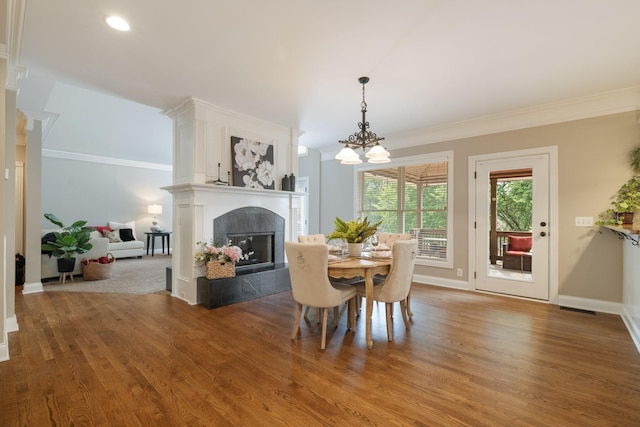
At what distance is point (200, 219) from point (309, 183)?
3.17 m

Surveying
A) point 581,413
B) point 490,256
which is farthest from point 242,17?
point 490,256

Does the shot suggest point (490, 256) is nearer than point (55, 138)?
Yes

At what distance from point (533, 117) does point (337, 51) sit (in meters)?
3.00

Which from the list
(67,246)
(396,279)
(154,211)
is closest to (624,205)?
(396,279)

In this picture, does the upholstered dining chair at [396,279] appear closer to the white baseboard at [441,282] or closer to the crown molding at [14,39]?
the white baseboard at [441,282]

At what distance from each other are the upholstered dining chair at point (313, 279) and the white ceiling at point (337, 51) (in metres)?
1.73

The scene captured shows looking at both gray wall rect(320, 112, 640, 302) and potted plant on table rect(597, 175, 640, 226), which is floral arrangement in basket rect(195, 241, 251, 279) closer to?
gray wall rect(320, 112, 640, 302)

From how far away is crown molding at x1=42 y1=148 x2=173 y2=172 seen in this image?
286 inches

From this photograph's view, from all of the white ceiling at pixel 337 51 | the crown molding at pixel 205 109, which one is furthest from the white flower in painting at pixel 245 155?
the white ceiling at pixel 337 51

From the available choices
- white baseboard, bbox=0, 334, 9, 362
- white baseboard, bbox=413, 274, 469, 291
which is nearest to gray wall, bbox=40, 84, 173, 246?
white baseboard, bbox=0, 334, 9, 362

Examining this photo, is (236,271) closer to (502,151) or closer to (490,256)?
(490,256)

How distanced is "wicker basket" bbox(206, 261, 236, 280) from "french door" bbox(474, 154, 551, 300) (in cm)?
354

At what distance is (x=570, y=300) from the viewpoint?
3764 millimetres

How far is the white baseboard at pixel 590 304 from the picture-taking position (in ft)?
11.5
